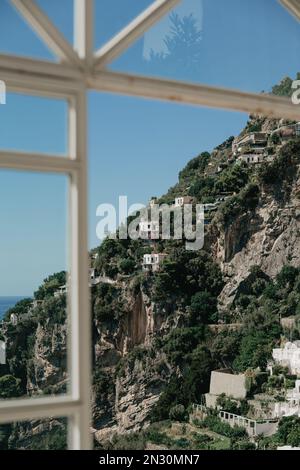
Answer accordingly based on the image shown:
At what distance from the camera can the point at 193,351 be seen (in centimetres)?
2202

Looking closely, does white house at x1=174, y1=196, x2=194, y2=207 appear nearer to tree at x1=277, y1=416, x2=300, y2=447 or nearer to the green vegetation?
tree at x1=277, y1=416, x2=300, y2=447

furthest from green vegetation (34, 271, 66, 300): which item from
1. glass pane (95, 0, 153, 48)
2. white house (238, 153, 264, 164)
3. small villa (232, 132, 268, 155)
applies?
small villa (232, 132, 268, 155)

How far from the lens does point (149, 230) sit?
23.0 metres

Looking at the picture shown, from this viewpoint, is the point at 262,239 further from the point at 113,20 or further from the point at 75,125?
the point at 75,125

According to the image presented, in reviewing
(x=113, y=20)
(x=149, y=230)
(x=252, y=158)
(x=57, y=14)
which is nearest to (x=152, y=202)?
(x=149, y=230)

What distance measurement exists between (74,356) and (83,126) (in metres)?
0.56

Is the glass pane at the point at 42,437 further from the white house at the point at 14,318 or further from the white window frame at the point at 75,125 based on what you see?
the white house at the point at 14,318

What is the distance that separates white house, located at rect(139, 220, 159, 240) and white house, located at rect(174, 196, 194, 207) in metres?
1.74

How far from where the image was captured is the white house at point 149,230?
74.7ft

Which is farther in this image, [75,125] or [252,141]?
[252,141]

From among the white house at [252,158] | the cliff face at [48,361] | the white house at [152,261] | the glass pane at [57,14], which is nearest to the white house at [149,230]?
the white house at [152,261]

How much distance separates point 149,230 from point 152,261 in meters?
1.07

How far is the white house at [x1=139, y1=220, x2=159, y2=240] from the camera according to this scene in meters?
22.8
